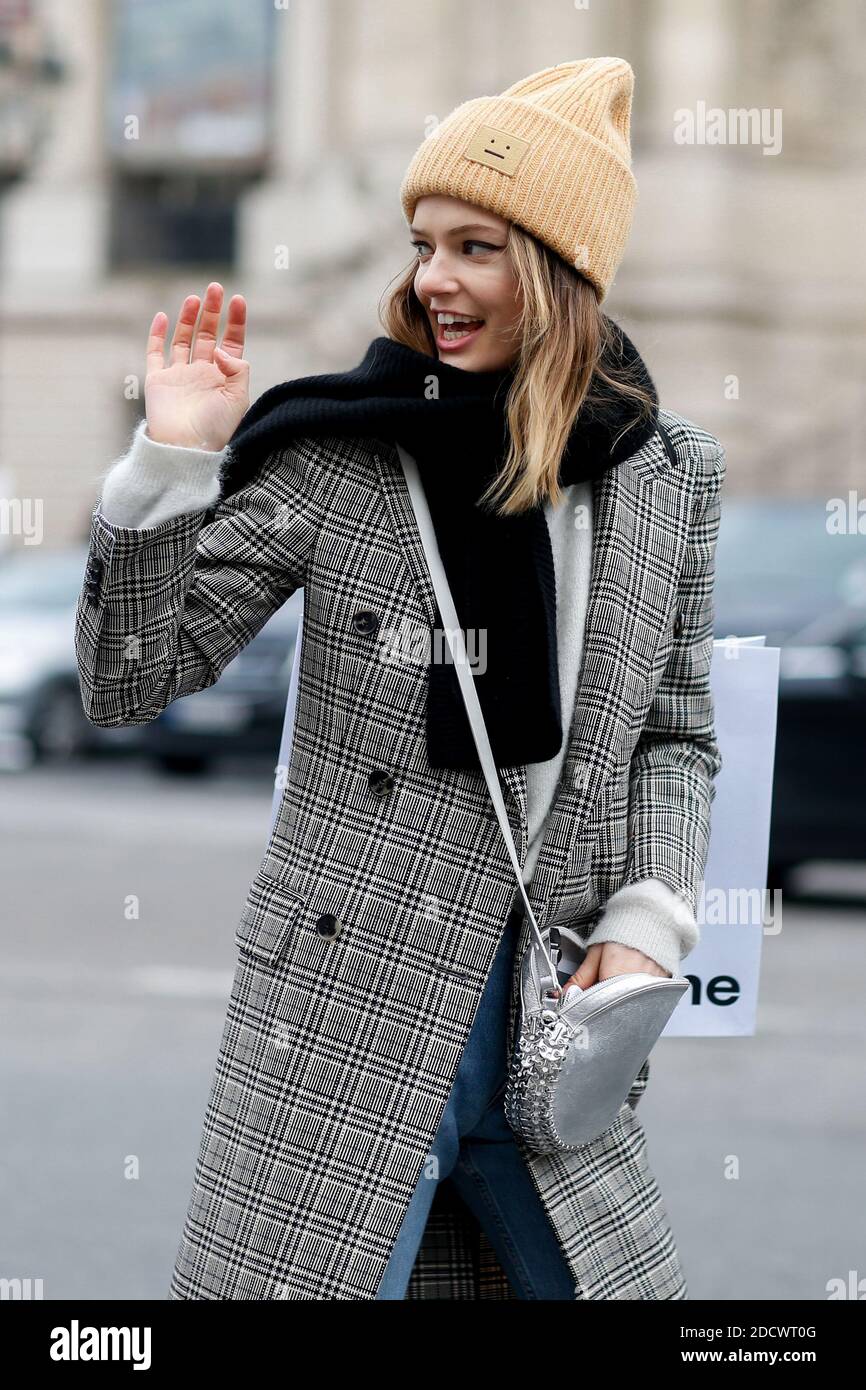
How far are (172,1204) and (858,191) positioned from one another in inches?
937

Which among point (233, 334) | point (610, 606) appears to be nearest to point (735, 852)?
point (610, 606)

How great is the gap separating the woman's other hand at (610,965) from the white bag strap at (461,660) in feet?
0.21

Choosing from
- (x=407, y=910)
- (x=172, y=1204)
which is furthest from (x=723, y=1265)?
(x=407, y=910)

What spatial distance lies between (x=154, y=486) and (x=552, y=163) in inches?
24.0

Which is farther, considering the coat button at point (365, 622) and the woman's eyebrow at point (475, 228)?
the woman's eyebrow at point (475, 228)

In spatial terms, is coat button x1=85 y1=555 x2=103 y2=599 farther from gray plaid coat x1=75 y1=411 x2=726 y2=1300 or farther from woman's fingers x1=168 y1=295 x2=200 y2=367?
woman's fingers x1=168 y1=295 x2=200 y2=367

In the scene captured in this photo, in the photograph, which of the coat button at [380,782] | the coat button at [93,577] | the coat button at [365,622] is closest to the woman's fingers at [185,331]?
the coat button at [93,577]

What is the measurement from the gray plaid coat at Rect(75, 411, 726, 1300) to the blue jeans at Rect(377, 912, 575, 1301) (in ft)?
0.08

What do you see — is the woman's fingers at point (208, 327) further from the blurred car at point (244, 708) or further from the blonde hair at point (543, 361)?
the blurred car at point (244, 708)

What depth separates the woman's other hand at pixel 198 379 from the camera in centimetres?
217

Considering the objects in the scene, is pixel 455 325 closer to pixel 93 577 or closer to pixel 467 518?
pixel 467 518

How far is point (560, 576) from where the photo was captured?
2.31m

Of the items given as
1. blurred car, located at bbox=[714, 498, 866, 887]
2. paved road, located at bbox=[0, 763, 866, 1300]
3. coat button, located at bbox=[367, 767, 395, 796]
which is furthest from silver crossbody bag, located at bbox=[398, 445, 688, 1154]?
blurred car, located at bbox=[714, 498, 866, 887]

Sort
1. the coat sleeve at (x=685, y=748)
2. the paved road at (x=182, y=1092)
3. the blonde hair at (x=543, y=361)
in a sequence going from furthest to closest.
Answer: the paved road at (x=182, y=1092) → the coat sleeve at (x=685, y=748) → the blonde hair at (x=543, y=361)
